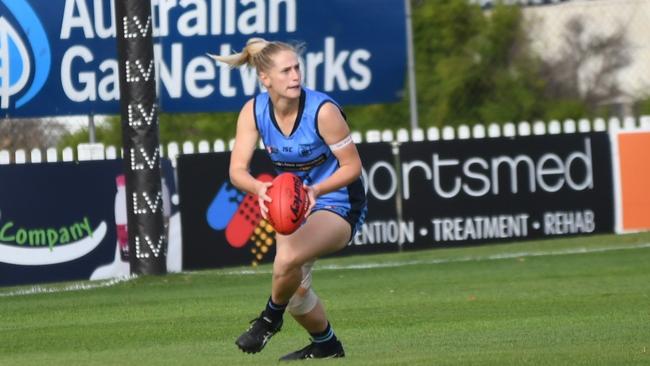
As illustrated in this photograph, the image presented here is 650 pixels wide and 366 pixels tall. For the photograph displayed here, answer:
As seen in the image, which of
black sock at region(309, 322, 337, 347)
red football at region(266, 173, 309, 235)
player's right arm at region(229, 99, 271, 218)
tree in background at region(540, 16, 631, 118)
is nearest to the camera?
red football at region(266, 173, 309, 235)

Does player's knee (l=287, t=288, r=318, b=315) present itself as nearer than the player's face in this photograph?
No

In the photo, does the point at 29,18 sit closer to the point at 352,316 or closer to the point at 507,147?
the point at 507,147

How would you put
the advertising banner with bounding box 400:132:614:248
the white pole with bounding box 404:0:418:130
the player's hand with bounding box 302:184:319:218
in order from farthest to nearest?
the white pole with bounding box 404:0:418:130 < the advertising banner with bounding box 400:132:614:248 < the player's hand with bounding box 302:184:319:218

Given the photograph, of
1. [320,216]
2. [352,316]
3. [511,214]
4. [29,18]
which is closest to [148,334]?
[352,316]

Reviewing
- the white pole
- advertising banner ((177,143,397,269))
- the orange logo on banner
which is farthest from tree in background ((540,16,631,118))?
advertising banner ((177,143,397,269))

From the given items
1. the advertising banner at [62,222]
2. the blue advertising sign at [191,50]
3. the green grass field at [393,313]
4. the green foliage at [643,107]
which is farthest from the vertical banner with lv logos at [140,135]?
the green foliage at [643,107]

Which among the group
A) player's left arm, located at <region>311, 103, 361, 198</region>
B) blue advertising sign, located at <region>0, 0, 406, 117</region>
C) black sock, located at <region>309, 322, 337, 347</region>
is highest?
blue advertising sign, located at <region>0, 0, 406, 117</region>

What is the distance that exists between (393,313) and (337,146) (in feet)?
12.3

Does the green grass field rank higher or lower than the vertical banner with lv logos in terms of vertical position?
lower

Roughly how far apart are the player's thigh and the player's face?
67 centimetres

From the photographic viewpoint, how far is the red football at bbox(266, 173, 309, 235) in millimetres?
7855

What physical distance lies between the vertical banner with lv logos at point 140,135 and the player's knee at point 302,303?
7.21 meters

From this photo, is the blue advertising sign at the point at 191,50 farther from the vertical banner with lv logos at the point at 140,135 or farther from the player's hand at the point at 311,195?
the player's hand at the point at 311,195

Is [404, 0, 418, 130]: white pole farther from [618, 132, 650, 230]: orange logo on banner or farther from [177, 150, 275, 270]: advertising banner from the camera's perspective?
[618, 132, 650, 230]: orange logo on banner
